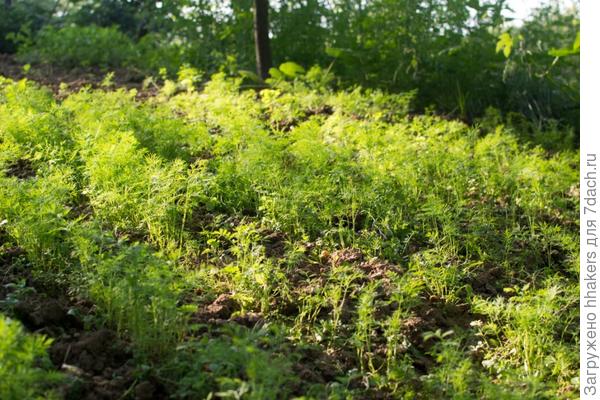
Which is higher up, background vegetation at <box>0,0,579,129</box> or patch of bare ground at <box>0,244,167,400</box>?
background vegetation at <box>0,0,579,129</box>

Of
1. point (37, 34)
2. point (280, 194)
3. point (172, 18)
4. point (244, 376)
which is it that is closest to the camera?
point (244, 376)

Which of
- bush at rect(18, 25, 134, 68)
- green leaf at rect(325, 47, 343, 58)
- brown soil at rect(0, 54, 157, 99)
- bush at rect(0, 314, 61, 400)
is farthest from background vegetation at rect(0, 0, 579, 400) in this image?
bush at rect(18, 25, 134, 68)

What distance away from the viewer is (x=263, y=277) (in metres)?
4.02

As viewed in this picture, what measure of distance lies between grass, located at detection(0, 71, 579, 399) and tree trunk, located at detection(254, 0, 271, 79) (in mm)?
2075

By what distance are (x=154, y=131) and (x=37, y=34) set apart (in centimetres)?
745

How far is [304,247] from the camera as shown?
4.66 m

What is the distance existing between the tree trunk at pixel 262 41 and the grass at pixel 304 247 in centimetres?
208

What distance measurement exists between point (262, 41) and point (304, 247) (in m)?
5.09

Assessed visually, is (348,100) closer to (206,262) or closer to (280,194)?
(280,194)

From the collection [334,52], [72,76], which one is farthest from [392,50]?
[72,76]

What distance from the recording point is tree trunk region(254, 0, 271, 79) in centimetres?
916

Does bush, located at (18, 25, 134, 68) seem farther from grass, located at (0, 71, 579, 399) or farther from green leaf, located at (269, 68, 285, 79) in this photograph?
grass, located at (0, 71, 579, 399)

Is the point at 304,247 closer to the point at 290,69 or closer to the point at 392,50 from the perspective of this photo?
the point at 290,69
